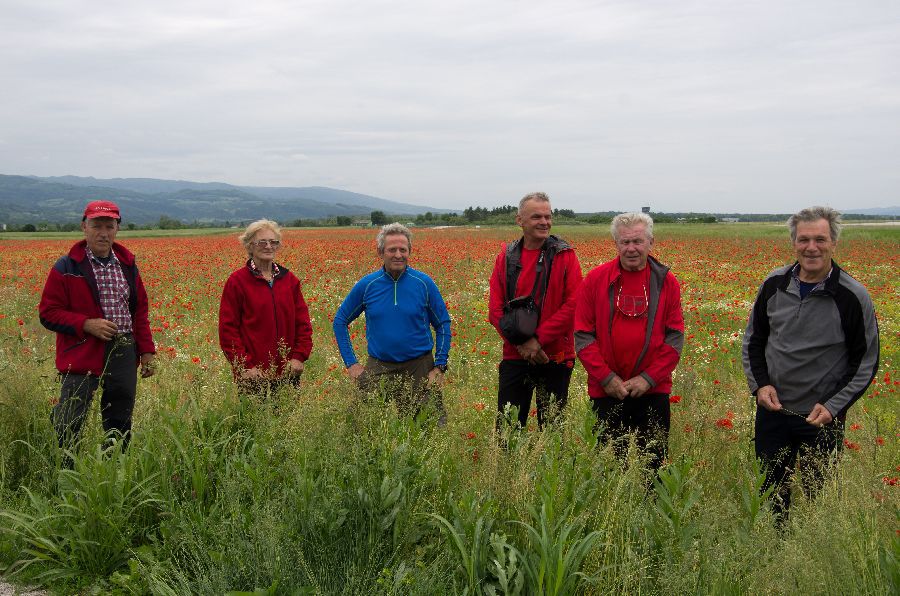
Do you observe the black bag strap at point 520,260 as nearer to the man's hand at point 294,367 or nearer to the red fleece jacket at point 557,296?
the red fleece jacket at point 557,296

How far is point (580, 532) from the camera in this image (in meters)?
3.03

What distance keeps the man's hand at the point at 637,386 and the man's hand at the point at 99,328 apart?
150 inches

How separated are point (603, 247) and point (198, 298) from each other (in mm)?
17449

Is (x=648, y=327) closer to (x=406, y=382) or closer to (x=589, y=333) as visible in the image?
(x=589, y=333)

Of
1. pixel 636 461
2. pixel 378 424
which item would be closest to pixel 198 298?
pixel 378 424

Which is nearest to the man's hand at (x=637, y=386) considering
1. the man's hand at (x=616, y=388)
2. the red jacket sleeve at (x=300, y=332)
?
the man's hand at (x=616, y=388)

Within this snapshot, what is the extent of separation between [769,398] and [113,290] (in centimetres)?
487

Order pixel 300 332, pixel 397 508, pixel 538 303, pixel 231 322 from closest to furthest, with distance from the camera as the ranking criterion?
pixel 397 508, pixel 538 303, pixel 231 322, pixel 300 332

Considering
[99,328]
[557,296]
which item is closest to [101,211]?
[99,328]

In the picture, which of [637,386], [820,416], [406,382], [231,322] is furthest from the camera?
[231,322]

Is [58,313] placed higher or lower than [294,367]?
higher

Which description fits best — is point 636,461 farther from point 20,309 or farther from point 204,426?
point 20,309

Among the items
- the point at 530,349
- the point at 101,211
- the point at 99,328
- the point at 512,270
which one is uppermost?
the point at 101,211

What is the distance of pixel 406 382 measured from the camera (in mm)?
4840
